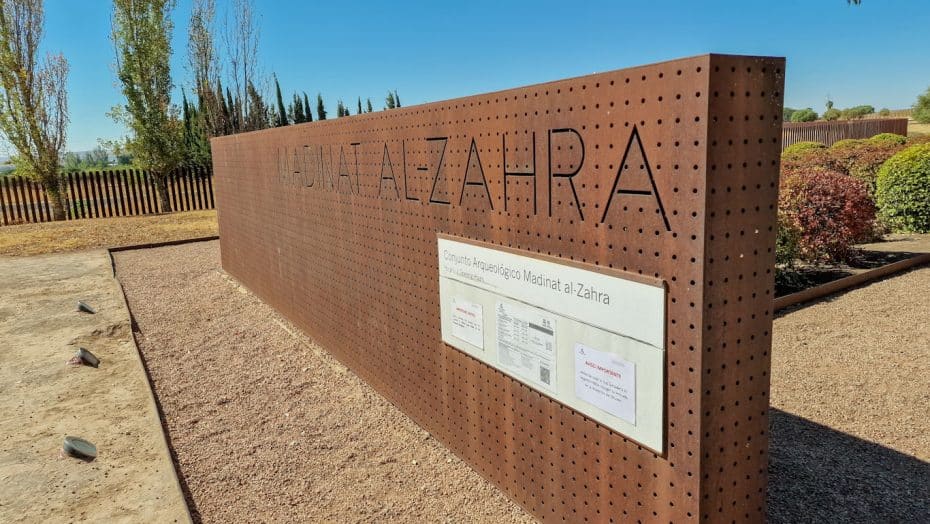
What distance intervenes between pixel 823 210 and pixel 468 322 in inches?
257

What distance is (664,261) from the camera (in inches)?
95.3

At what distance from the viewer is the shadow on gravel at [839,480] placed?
3301 mm

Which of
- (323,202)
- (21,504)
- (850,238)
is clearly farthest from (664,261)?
(850,238)

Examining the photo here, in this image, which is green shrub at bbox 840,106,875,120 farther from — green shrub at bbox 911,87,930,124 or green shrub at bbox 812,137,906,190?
green shrub at bbox 812,137,906,190

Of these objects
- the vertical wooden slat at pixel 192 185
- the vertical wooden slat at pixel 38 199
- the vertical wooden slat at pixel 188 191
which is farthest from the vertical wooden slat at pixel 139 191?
the vertical wooden slat at pixel 38 199

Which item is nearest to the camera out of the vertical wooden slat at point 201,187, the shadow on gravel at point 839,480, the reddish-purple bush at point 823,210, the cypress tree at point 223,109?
the shadow on gravel at point 839,480

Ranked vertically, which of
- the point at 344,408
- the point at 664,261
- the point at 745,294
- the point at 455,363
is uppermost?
the point at 664,261

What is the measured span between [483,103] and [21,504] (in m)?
3.70

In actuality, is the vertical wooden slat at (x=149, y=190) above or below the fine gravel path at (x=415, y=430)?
above

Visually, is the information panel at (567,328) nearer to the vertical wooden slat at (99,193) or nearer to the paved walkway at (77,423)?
the paved walkway at (77,423)

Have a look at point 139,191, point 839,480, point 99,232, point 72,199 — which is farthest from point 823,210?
point 72,199

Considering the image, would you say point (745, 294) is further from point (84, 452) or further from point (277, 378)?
point (277, 378)

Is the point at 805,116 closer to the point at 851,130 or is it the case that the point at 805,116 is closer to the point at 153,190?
the point at 851,130

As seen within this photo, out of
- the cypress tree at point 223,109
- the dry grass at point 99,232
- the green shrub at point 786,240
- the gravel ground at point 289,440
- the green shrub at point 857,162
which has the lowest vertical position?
the gravel ground at point 289,440
